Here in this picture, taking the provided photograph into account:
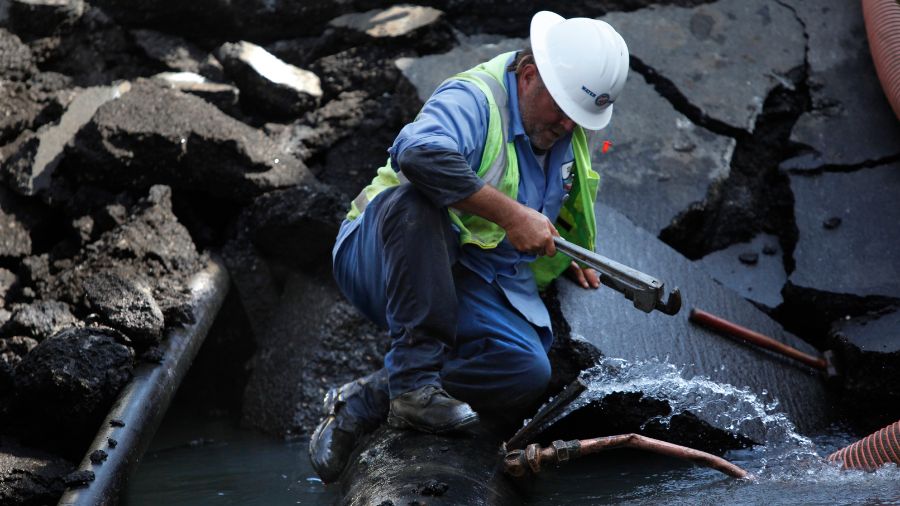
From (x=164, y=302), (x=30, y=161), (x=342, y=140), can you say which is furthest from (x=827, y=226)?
(x=30, y=161)

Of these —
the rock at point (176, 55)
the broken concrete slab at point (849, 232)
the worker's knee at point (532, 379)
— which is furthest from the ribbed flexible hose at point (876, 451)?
the rock at point (176, 55)

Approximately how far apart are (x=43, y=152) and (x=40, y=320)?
106 cm

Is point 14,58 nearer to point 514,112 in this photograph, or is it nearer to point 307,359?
point 307,359

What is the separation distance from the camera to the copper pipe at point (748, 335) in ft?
13.8

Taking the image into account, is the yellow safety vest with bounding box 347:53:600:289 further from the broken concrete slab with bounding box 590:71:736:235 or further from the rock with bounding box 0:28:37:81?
the rock with bounding box 0:28:37:81

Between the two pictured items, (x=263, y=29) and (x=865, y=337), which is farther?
(x=263, y=29)

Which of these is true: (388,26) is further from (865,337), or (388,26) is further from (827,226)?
(865,337)

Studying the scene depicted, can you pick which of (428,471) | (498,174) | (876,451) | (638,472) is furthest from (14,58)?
(876,451)

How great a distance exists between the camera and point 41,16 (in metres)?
5.51

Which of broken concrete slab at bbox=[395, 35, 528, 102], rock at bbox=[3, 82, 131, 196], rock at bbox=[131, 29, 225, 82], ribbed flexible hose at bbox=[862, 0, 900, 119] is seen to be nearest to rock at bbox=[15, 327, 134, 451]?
rock at bbox=[3, 82, 131, 196]

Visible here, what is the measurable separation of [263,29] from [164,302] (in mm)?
2151

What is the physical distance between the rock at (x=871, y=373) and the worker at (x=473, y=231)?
123 cm

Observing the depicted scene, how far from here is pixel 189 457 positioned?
4.42 meters

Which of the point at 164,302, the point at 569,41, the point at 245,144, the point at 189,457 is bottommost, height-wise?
the point at 189,457
